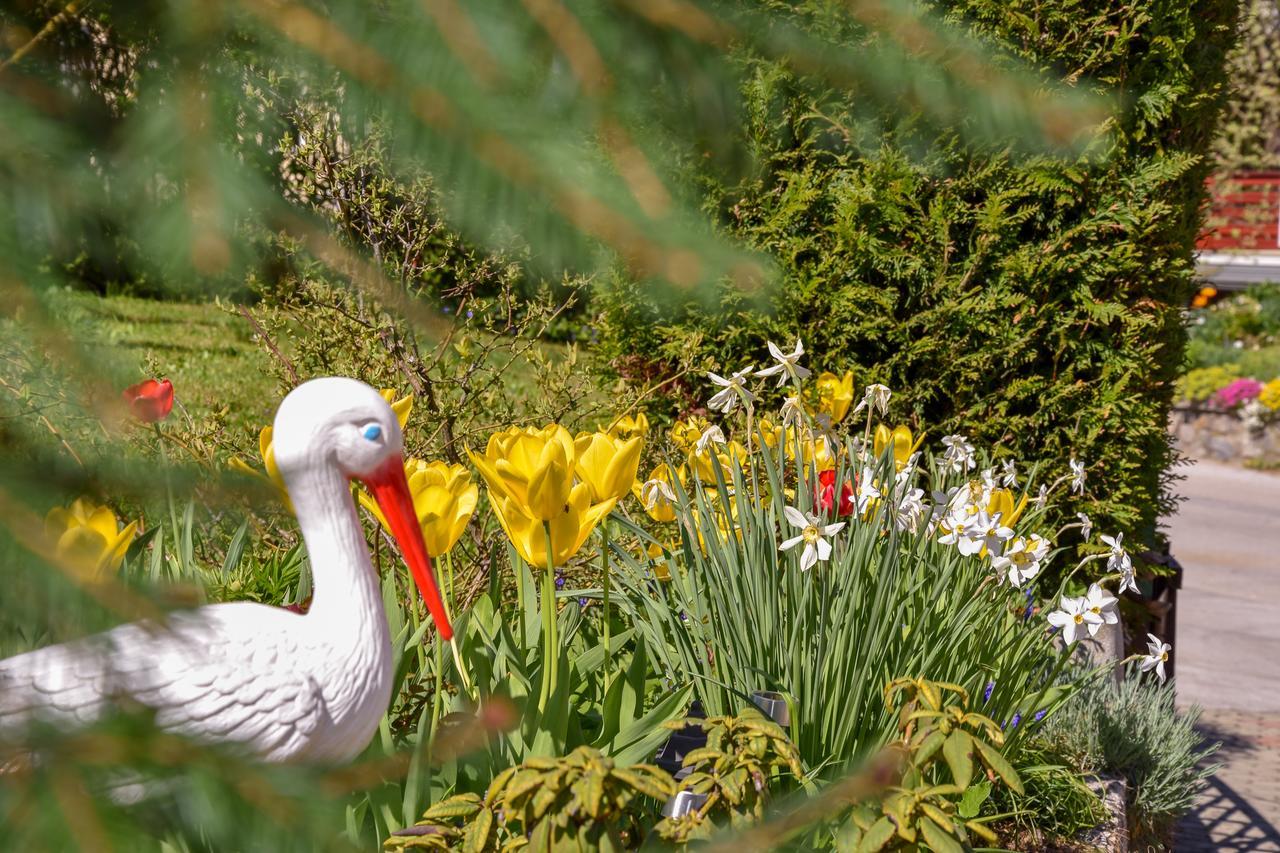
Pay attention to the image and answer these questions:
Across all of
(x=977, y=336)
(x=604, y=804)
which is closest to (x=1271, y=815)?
(x=977, y=336)

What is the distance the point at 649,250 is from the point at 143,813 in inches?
15.3

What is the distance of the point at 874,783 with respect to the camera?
133 cm

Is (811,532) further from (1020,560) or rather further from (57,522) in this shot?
(57,522)

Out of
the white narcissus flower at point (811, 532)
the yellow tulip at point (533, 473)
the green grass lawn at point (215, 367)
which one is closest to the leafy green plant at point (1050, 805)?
the white narcissus flower at point (811, 532)

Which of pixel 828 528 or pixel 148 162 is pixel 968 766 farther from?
pixel 148 162

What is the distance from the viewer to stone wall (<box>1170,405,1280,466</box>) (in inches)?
491

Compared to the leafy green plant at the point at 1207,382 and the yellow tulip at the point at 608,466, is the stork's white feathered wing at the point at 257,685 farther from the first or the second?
the leafy green plant at the point at 1207,382

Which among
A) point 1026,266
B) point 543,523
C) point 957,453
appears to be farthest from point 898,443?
point 543,523

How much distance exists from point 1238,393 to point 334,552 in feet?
42.1

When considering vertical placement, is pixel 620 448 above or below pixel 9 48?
below

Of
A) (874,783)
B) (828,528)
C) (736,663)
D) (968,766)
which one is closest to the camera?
(874,783)

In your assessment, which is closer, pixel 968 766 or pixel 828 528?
pixel 968 766

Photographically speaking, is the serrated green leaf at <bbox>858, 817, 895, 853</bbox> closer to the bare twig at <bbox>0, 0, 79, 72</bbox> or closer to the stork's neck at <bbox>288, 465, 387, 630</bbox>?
the stork's neck at <bbox>288, 465, 387, 630</bbox>

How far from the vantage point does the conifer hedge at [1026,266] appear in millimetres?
4141
